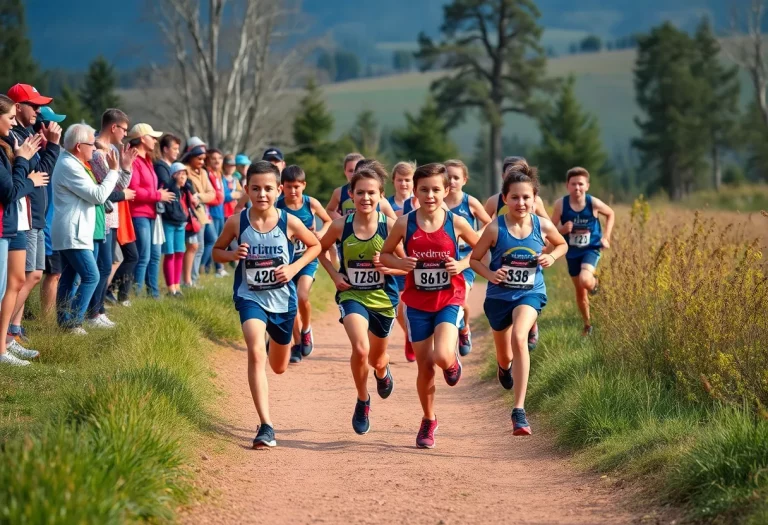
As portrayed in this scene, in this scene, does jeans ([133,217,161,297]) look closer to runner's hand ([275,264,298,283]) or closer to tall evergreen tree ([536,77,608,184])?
runner's hand ([275,264,298,283])

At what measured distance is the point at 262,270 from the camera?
23.5ft

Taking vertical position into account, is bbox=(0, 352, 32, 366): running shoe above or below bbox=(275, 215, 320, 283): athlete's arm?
below

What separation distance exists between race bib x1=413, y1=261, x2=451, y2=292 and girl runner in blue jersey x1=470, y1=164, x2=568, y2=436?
304mm

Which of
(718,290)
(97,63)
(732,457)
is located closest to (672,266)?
(718,290)

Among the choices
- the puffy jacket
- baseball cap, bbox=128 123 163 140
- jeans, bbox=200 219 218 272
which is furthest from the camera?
jeans, bbox=200 219 218 272

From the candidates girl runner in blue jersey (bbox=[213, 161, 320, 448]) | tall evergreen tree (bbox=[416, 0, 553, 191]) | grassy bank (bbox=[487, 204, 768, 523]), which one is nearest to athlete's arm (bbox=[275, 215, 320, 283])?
girl runner in blue jersey (bbox=[213, 161, 320, 448])

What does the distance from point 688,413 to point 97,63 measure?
4334 centimetres

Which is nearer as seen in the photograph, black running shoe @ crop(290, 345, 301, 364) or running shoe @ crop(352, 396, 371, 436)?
running shoe @ crop(352, 396, 371, 436)

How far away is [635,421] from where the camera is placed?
6.97 metres

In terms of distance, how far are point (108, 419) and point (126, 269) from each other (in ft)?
19.7

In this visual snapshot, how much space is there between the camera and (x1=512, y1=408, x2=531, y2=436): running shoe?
7.24m

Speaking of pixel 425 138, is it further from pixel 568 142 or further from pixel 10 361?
pixel 10 361

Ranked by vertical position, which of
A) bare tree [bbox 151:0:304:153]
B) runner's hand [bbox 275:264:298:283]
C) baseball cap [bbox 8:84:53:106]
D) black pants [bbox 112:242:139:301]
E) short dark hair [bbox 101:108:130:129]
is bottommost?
black pants [bbox 112:242:139:301]

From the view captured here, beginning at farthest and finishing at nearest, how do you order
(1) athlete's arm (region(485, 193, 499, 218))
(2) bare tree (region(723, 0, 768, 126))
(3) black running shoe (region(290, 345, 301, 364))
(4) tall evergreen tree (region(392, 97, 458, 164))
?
1. (4) tall evergreen tree (region(392, 97, 458, 164))
2. (2) bare tree (region(723, 0, 768, 126))
3. (3) black running shoe (region(290, 345, 301, 364))
4. (1) athlete's arm (region(485, 193, 499, 218))
